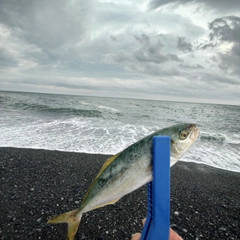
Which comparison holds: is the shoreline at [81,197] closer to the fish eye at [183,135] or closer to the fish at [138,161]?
the fish at [138,161]

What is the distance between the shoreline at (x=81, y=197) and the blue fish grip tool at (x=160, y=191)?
2.86 meters

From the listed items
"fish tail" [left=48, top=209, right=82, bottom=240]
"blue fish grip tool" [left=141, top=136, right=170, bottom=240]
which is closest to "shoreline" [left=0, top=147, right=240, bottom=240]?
A: "fish tail" [left=48, top=209, right=82, bottom=240]

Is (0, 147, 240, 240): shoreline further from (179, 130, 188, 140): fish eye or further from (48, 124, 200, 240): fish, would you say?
(179, 130, 188, 140): fish eye

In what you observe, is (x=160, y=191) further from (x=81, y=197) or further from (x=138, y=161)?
(x=81, y=197)

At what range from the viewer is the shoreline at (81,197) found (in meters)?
3.85

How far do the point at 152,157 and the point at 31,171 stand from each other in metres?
6.49

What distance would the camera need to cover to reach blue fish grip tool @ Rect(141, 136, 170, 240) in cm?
126

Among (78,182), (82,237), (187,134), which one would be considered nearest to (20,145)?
(78,182)

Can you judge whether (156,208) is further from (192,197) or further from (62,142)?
(62,142)

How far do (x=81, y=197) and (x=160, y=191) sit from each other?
14.3 feet

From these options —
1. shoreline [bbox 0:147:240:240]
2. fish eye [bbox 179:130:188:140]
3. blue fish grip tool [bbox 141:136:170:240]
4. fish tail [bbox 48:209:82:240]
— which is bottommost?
shoreline [bbox 0:147:240:240]

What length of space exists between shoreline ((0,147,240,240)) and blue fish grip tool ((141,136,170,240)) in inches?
112

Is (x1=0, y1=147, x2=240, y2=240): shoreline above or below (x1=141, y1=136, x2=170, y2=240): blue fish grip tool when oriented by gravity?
below

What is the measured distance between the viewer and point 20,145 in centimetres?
1002
